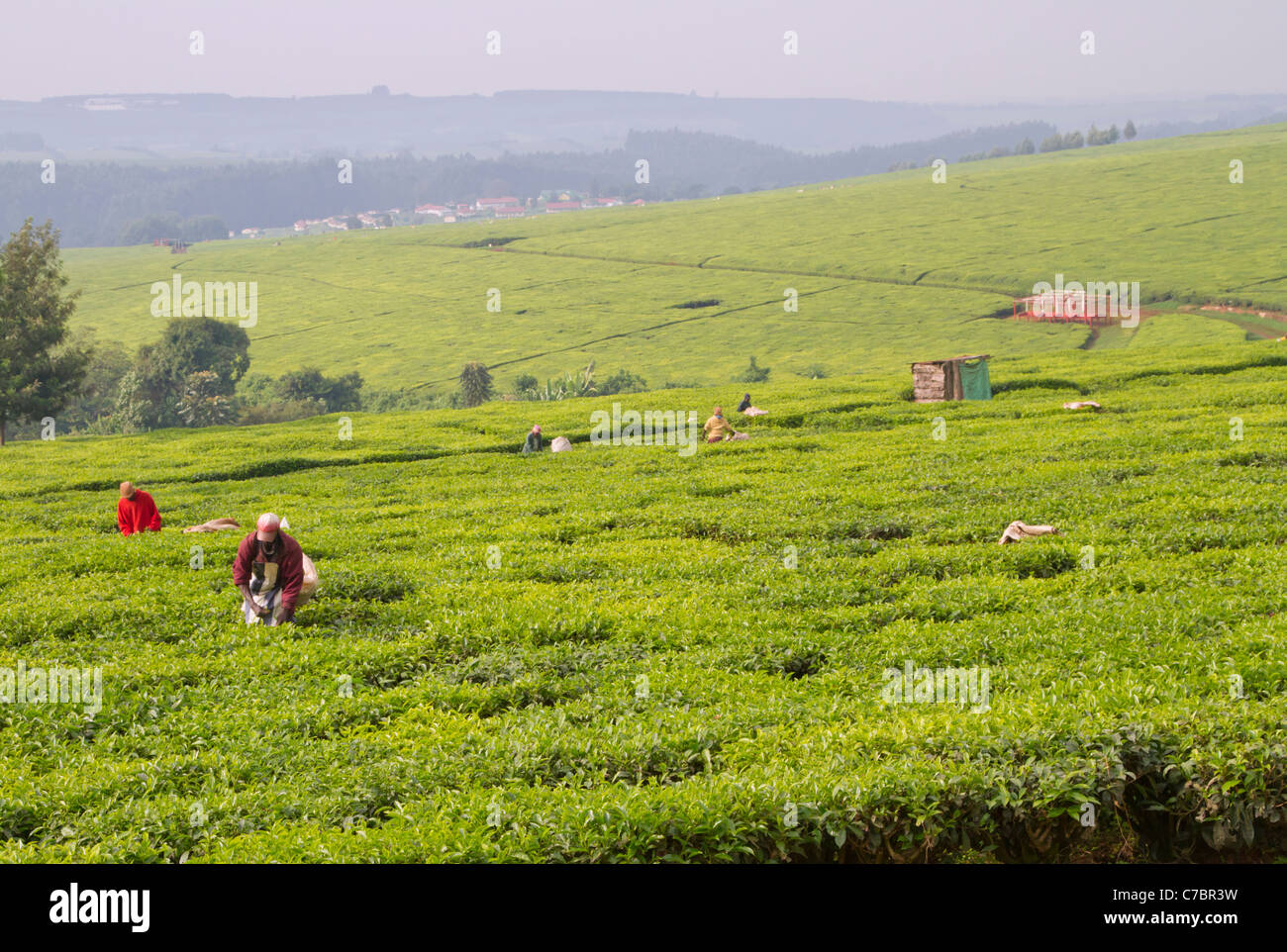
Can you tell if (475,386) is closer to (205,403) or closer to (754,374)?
(205,403)

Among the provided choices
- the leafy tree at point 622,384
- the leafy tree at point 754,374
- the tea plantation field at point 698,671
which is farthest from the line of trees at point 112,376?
the leafy tree at point 754,374

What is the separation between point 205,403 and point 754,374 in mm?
56281

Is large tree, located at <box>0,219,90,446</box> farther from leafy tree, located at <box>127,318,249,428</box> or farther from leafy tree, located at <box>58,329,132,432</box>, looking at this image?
leafy tree, located at <box>58,329,132,432</box>

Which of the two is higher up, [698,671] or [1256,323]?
[1256,323]

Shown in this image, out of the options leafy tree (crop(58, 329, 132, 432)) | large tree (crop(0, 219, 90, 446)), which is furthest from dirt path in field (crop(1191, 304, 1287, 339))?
leafy tree (crop(58, 329, 132, 432))

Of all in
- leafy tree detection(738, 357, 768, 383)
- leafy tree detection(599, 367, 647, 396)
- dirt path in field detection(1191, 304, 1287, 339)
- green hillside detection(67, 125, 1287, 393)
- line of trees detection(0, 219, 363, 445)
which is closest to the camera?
line of trees detection(0, 219, 363, 445)

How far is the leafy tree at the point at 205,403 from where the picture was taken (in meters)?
97.6

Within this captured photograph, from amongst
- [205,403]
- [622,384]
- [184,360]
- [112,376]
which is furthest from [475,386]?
[112,376]

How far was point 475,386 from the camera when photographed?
4186 inches

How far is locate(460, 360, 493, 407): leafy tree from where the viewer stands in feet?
342

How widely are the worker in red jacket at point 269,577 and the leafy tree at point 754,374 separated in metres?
93.9

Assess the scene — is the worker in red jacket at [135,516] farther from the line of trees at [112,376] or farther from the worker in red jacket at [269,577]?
the line of trees at [112,376]

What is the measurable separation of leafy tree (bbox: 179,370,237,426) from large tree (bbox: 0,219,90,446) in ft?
109
